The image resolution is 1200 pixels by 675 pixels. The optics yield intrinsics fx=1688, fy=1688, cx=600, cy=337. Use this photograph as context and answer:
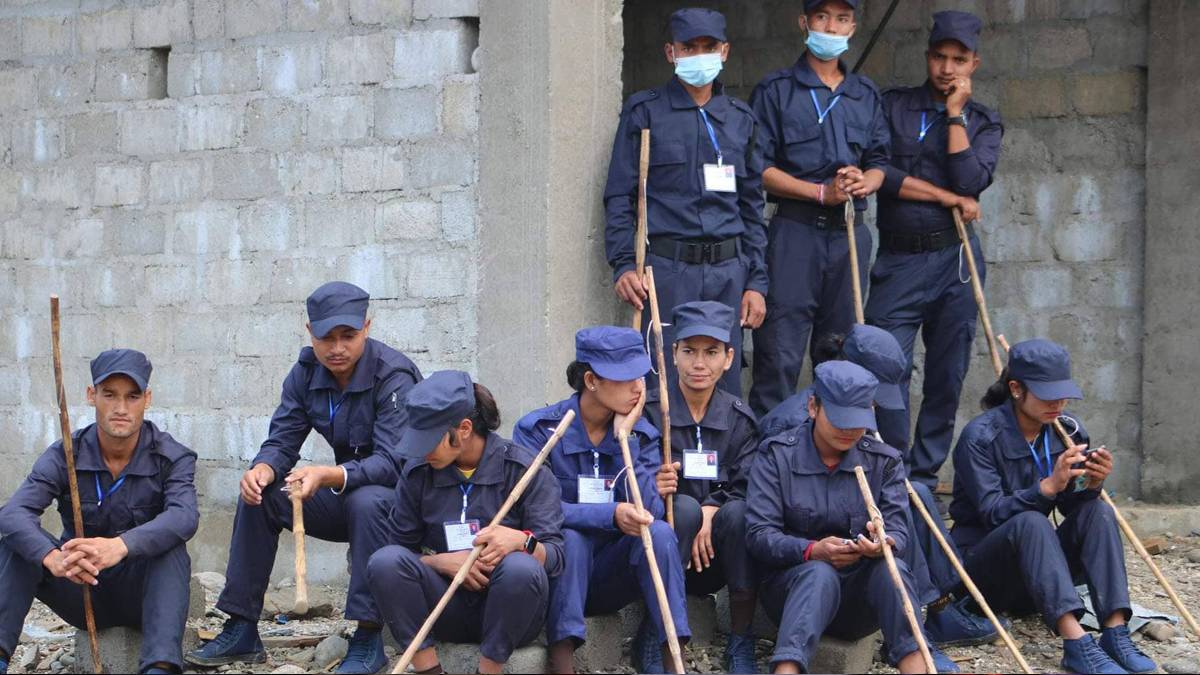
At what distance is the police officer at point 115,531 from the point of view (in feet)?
17.2

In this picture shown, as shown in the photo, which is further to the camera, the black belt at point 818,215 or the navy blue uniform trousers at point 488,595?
the black belt at point 818,215

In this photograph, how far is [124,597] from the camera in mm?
5457

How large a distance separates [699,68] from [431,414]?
82.9 inches

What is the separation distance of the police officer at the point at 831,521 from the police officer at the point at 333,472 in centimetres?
126

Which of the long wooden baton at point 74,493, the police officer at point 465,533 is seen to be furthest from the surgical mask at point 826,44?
the long wooden baton at point 74,493

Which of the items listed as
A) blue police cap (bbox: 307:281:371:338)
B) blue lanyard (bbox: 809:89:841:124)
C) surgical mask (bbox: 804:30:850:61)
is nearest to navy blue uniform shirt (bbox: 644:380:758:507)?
blue police cap (bbox: 307:281:371:338)

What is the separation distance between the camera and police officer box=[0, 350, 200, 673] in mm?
5246

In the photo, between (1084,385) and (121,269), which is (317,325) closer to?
(121,269)

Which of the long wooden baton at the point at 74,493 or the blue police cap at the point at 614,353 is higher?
the blue police cap at the point at 614,353

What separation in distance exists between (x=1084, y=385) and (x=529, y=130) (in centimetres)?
314

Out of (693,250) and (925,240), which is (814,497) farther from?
(925,240)

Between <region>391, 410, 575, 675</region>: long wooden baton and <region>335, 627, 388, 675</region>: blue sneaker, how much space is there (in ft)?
0.78

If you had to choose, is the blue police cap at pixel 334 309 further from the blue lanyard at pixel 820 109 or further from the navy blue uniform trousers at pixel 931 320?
the navy blue uniform trousers at pixel 931 320

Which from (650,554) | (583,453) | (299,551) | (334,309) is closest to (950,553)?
(650,554)
